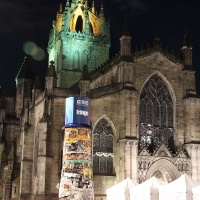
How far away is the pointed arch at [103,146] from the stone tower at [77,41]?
1712 centimetres

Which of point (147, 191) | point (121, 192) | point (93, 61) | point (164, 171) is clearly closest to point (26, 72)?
point (93, 61)

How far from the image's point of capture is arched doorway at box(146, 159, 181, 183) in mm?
40531

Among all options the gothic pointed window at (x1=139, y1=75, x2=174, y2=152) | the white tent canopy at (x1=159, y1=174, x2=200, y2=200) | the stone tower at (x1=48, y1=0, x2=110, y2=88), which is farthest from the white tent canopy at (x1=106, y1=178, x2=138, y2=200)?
the stone tower at (x1=48, y1=0, x2=110, y2=88)

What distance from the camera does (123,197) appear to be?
33562 millimetres

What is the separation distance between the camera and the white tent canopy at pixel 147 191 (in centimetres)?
3191

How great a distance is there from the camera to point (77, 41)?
5875 cm

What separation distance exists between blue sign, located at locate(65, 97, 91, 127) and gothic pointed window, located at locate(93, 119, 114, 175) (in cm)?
1276

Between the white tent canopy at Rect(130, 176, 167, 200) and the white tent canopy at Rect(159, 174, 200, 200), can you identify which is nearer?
the white tent canopy at Rect(159, 174, 200, 200)

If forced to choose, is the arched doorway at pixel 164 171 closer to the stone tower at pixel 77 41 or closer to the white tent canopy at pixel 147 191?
the white tent canopy at pixel 147 191

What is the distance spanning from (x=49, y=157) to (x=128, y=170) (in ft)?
22.7

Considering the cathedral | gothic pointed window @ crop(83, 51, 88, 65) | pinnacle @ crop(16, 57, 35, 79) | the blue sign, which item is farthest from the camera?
pinnacle @ crop(16, 57, 35, 79)

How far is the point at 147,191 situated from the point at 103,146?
944 cm

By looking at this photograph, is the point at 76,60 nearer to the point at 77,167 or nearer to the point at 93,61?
the point at 93,61

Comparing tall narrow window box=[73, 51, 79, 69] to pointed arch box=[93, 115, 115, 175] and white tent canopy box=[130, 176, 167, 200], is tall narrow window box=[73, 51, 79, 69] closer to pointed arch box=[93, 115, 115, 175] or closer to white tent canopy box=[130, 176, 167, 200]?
pointed arch box=[93, 115, 115, 175]
